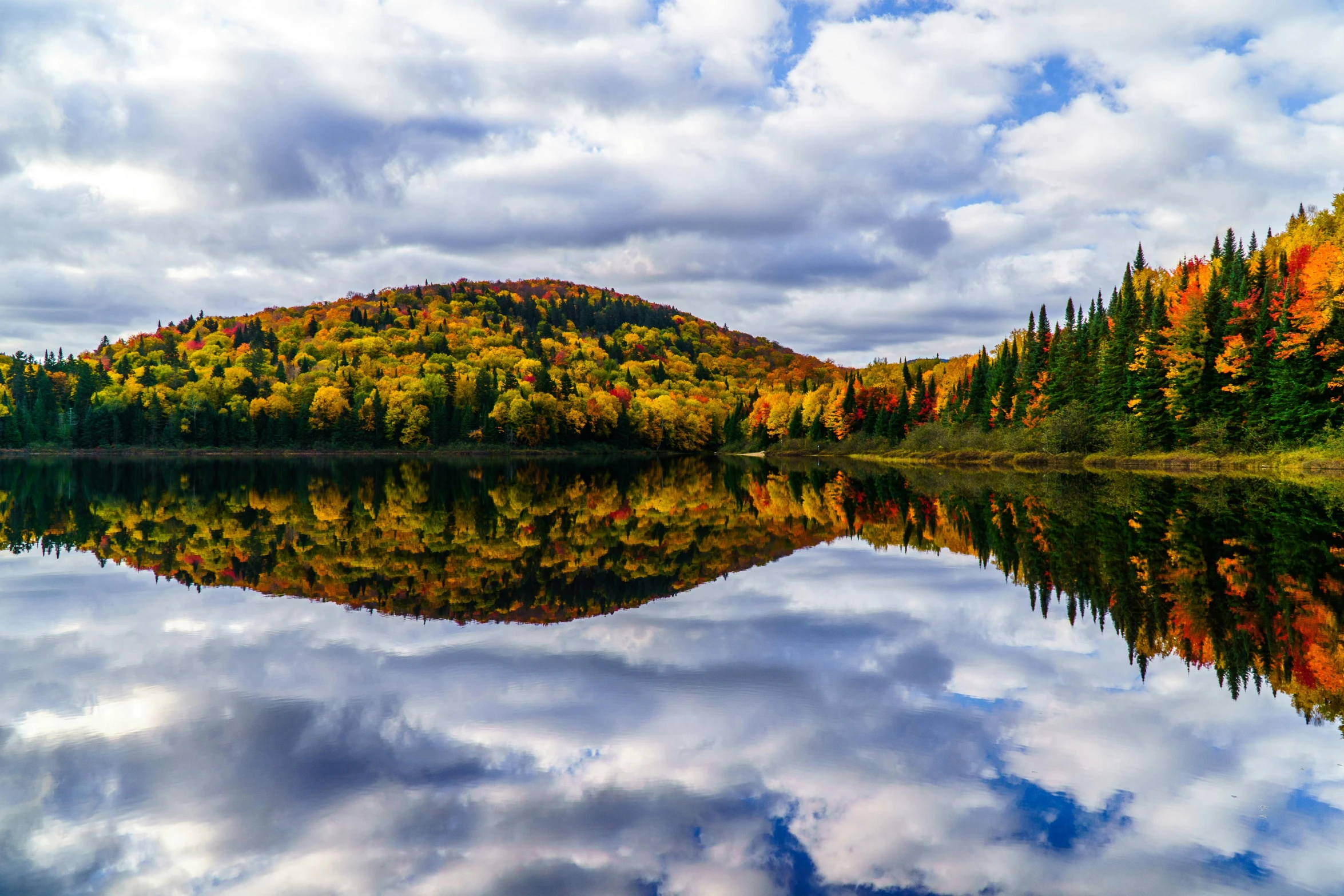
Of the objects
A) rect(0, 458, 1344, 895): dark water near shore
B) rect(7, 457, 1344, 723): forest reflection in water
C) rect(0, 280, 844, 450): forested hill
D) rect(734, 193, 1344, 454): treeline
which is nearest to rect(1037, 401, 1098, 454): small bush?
rect(734, 193, 1344, 454): treeline

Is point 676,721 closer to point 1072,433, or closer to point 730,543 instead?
point 730,543

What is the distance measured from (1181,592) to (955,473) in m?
52.2

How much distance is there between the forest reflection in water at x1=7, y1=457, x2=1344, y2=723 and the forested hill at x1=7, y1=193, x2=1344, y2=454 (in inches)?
725

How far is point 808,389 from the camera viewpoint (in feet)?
481

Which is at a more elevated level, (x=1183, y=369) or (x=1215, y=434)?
(x=1183, y=369)

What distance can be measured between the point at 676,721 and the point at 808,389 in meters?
141

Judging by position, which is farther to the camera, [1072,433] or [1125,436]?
[1072,433]

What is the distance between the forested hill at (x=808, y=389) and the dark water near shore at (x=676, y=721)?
1948 inches

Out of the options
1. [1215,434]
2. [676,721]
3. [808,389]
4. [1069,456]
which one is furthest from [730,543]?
[808,389]

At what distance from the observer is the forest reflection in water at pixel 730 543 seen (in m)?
12.5

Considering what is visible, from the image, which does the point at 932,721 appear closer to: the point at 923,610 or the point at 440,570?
the point at 923,610

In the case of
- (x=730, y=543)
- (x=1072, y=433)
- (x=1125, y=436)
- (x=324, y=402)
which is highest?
(x=324, y=402)

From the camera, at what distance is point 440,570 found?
17.7 metres

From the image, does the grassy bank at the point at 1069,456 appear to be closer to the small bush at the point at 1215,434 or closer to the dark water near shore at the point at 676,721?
the small bush at the point at 1215,434
